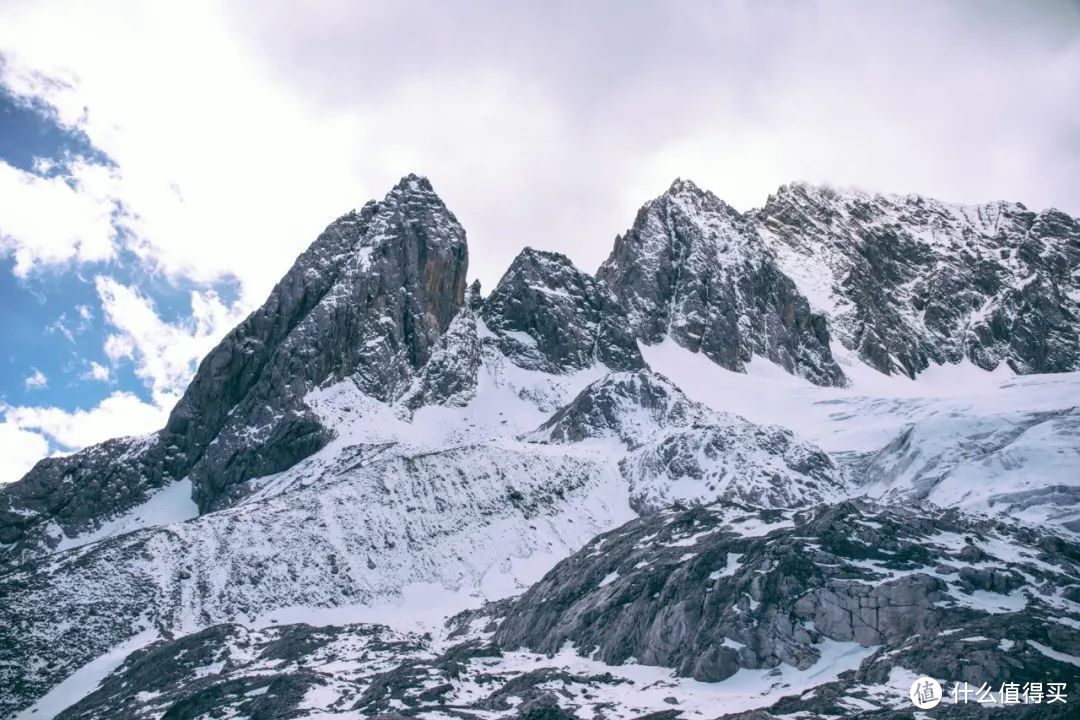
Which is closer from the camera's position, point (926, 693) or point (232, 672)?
point (926, 693)

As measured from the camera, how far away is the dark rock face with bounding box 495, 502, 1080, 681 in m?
119

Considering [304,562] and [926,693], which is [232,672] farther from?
[926,693]

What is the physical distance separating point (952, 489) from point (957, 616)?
66889mm

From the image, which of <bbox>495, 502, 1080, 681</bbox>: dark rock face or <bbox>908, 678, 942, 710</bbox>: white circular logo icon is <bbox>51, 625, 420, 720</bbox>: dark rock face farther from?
<bbox>908, 678, 942, 710</bbox>: white circular logo icon

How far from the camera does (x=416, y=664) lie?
138 metres

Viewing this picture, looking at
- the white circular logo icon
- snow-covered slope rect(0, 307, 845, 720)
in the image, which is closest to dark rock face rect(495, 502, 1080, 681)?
the white circular logo icon

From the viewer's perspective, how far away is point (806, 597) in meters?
126

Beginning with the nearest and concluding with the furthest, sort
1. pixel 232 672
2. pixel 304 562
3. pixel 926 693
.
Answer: pixel 926 693 < pixel 232 672 < pixel 304 562

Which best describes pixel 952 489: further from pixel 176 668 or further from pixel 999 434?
pixel 176 668

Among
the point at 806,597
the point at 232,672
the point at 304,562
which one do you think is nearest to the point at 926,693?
the point at 806,597

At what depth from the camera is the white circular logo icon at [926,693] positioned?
334 ft

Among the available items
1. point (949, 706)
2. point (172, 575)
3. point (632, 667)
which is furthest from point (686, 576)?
point (172, 575)

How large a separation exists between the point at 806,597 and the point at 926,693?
2299cm

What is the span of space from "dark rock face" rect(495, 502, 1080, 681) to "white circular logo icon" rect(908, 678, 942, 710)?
3.19 m
